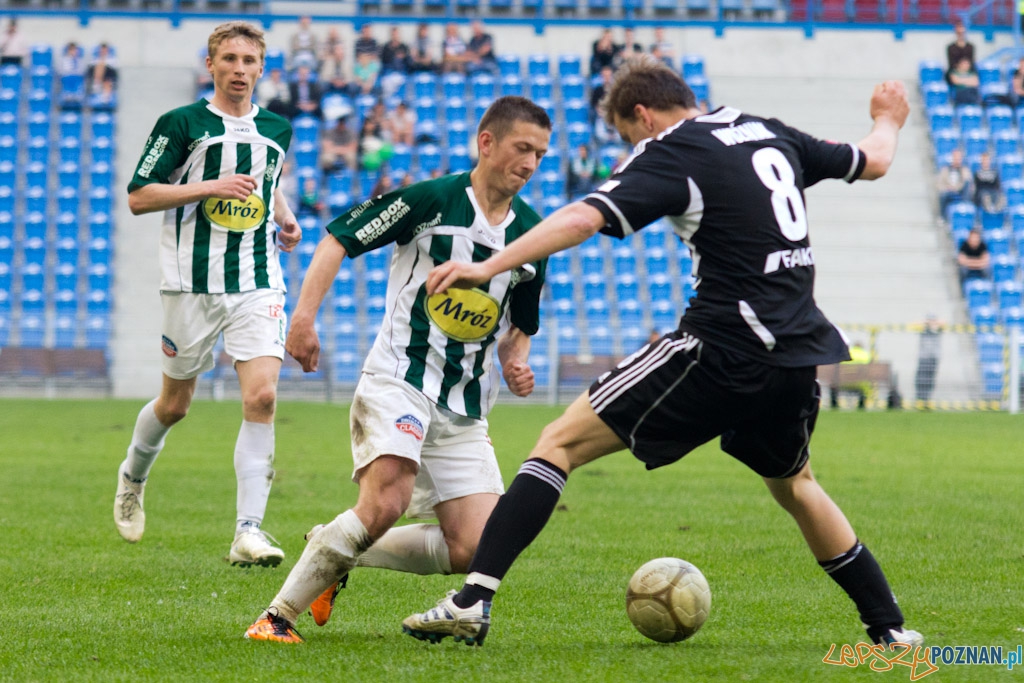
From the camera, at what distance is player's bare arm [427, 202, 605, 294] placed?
151 inches

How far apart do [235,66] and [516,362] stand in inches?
98.7

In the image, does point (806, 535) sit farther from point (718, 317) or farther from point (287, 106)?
point (287, 106)

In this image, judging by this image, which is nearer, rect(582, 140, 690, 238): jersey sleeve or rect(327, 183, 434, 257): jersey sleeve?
rect(582, 140, 690, 238): jersey sleeve

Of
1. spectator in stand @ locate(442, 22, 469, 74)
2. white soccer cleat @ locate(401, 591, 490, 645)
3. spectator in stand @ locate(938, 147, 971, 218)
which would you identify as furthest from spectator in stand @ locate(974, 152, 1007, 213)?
white soccer cleat @ locate(401, 591, 490, 645)

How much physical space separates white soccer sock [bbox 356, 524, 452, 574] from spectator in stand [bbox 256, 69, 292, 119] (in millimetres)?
19898

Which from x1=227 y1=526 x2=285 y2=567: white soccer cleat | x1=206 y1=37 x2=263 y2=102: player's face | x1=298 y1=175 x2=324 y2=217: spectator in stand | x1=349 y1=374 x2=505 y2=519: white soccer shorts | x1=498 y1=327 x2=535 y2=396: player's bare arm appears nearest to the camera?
x1=349 y1=374 x2=505 y2=519: white soccer shorts

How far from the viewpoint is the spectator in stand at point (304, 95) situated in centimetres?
2481

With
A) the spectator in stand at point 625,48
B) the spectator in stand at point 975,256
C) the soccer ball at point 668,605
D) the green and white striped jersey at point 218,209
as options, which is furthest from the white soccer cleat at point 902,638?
the spectator in stand at point 625,48

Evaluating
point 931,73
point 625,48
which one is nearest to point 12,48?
point 625,48

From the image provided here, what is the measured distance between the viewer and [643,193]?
3973mm

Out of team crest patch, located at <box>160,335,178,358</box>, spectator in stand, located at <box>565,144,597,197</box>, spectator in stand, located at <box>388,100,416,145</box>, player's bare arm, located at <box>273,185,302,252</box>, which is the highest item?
spectator in stand, located at <box>388,100,416,145</box>

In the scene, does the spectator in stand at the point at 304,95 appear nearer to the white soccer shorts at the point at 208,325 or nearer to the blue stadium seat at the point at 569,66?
the blue stadium seat at the point at 569,66

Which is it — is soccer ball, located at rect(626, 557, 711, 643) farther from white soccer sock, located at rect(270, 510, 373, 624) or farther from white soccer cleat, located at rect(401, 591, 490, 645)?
white soccer sock, located at rect(270, 510, 373, 624)

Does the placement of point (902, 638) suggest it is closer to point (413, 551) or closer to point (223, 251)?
point (413, 551)
